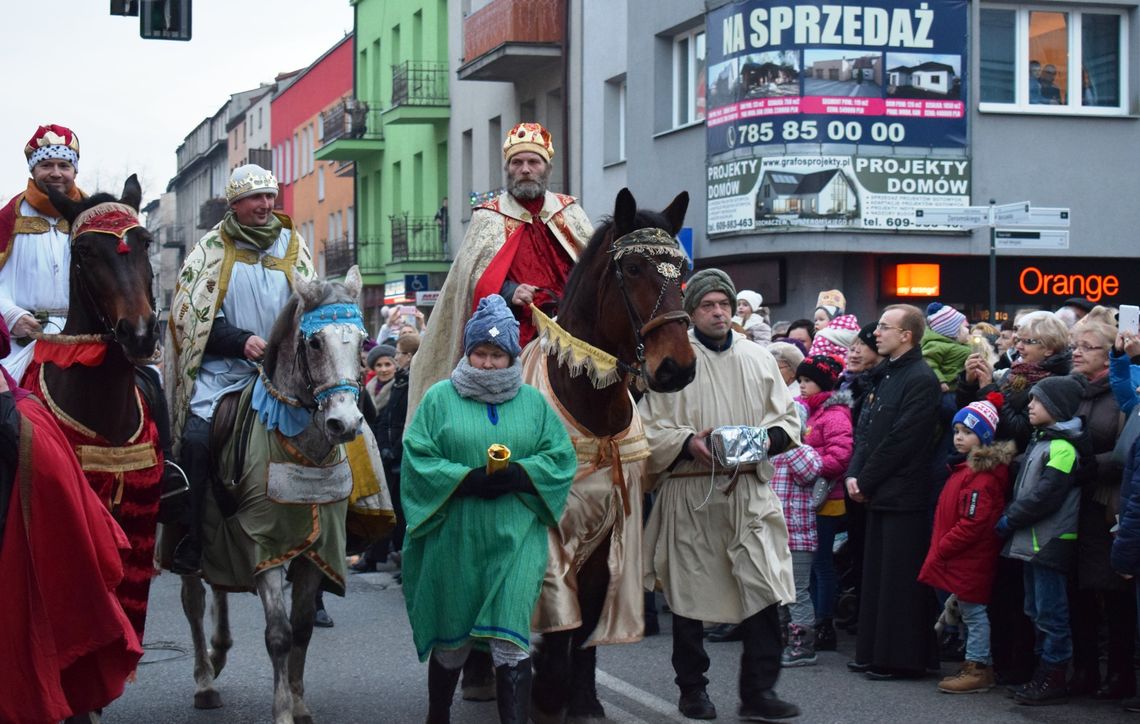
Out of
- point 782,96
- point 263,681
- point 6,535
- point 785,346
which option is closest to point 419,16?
point 782,96

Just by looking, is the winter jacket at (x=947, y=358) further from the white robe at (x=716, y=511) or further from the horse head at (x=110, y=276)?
the horse head at (x=110, y=276)

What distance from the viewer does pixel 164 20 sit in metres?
14.6

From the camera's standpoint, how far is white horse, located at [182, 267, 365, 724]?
7453 mm

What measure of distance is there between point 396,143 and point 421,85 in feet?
16.2

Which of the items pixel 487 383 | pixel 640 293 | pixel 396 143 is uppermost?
pixel 396 143

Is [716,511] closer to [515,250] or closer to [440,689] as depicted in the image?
[515,250]

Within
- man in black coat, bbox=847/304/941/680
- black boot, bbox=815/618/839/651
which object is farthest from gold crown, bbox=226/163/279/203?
black boot, bbox=815/618/839/651

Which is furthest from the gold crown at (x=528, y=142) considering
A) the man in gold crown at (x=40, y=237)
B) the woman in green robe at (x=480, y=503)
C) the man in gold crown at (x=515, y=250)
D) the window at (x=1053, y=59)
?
the window at (x=1053, y=59)

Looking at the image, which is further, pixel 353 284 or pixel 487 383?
pixel 353 284

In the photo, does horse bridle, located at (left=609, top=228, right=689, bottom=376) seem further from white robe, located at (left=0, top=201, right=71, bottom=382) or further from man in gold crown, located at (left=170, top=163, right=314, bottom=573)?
white robe, located at (left=0, top=201, right=71, bottom=382)

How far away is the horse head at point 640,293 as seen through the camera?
271 inches

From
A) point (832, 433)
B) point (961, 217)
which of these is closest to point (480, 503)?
point (832, 433)

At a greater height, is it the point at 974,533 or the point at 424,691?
the point at 974,533

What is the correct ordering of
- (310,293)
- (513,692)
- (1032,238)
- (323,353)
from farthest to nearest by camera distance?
1. (1032,238)
2. (310,293)
3. (323,353)
4. (513,692)
